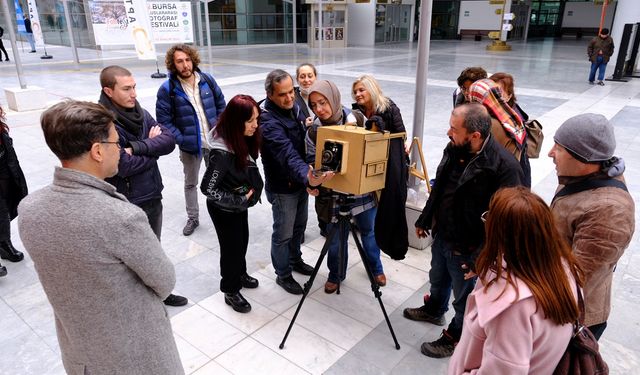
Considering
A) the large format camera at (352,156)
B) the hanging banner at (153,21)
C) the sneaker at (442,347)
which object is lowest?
the sneaker at (442,347)

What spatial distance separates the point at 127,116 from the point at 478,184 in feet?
7.34

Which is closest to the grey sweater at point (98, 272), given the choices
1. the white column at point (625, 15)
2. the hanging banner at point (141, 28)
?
the hanging banner at point (141, 28)

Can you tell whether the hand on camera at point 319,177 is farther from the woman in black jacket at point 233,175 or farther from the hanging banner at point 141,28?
the hanging banner at point 141,28

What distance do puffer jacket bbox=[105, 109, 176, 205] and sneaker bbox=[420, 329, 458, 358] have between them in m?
2.12

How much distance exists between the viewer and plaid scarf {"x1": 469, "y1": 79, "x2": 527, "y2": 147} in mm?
2980

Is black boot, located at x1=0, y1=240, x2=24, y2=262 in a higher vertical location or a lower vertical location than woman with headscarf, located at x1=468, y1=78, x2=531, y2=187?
lower

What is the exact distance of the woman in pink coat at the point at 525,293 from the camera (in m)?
1.38

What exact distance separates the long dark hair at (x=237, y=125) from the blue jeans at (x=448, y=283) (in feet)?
4.38

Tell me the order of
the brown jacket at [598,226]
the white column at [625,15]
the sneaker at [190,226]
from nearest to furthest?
the brown jacket at [598,226], the sneaker at [190,226], the white column at [625,15]

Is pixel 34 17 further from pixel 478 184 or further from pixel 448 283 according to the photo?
pixel 478 184

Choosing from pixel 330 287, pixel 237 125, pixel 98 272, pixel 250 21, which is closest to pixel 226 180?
pixel 237 125

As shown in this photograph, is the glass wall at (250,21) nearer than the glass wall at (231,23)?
No

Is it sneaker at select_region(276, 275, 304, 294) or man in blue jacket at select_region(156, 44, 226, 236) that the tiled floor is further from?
man in blue jacket at select_region(156, 44, 226, 236)

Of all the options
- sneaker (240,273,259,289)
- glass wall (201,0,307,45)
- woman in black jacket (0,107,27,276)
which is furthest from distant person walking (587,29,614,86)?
glass wall (201,0,307,45)
